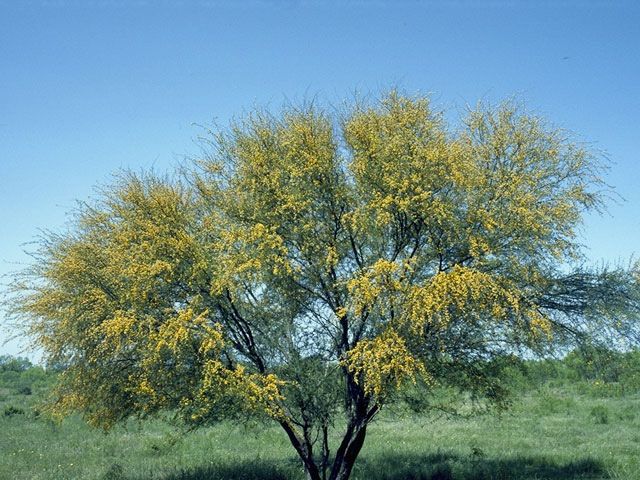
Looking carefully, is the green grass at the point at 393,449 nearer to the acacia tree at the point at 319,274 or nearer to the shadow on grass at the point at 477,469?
the shadow on grass at the point at 477,469

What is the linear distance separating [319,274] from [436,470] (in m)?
6.83

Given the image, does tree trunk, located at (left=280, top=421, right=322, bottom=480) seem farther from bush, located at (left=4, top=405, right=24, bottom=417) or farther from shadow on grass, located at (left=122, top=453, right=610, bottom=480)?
bush, located at (left=4, top=405, right=24, bottom=417)

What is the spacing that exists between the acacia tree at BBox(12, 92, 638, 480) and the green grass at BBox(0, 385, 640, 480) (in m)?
1.95

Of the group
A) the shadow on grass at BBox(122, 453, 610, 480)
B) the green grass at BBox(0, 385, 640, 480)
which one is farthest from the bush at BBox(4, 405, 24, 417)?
the shadow on grass at BBox(122, 453, 610, 480)

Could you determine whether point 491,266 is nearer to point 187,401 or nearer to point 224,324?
point 224,324

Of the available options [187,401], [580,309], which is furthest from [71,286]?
[580,309]

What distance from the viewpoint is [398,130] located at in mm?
13844

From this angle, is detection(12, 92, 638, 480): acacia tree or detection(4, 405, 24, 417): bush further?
detection(4, 405, 24, 417): bush

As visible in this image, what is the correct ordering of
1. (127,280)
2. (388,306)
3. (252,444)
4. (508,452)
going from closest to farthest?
(388,306) → (127,280) → (508,452) → (252,444)

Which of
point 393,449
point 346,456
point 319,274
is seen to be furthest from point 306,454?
point 393,449

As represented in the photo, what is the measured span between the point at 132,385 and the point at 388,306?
5300 mm

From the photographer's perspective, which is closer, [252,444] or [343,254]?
[343,254]

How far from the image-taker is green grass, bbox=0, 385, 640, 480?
56.7 feet

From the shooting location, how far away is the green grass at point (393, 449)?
1730cm
